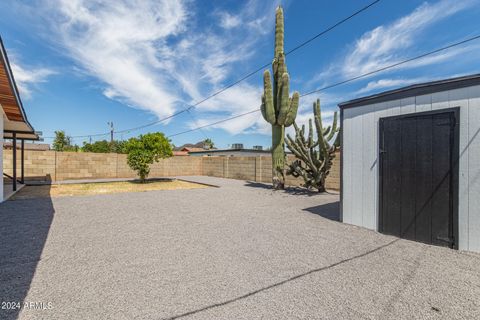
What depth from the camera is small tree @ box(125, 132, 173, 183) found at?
42.5 feet

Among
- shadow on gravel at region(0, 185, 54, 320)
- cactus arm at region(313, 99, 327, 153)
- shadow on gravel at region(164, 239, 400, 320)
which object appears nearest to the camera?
shadow on gravel at region(164, 239, 400, 320)

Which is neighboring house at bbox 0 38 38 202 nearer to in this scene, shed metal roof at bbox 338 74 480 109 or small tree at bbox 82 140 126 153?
shed metal roof at bbox 338 74 480 109

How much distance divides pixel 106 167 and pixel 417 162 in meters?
17.4

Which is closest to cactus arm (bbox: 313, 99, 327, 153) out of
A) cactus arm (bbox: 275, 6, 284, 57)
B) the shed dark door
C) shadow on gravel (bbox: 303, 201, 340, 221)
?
shadow on gravel (bbox: 303, 201, 340, 221)

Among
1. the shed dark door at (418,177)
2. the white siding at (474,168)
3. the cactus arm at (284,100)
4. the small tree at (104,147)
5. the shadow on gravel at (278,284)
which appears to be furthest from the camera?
the small tree at (104,147)

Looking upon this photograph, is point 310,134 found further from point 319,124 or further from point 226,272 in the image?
point 226,272

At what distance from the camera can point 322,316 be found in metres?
1.82

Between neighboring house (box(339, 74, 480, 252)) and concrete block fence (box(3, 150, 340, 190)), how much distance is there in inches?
242

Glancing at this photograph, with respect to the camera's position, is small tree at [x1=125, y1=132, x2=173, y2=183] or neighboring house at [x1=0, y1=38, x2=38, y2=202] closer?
neighboring house at [x1=0, y1=38, x2=38, y2=202]

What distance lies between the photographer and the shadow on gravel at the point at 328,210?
544 centimetres

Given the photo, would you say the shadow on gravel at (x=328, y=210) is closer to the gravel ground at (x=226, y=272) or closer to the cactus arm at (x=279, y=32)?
the gravel ground at (x=226, y=272)

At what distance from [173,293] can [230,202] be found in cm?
523

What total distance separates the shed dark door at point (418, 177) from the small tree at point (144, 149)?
12.0 metres

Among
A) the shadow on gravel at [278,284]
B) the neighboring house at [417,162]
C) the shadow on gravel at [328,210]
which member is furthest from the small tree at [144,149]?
the shadow on gravel at [278,284]
